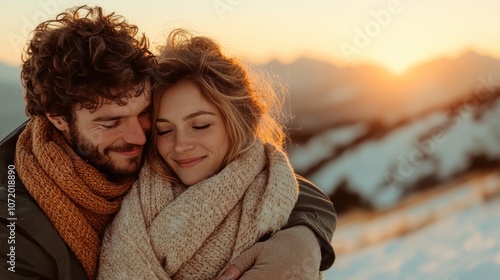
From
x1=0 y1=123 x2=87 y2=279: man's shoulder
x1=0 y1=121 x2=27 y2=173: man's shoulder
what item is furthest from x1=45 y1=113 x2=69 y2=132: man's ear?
x1=0 y1=123 x2=87 y2=279: man's shoulder

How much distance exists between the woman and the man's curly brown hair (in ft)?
0.36

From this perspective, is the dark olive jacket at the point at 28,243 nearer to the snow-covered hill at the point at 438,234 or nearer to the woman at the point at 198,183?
the woman at the point at 198,183

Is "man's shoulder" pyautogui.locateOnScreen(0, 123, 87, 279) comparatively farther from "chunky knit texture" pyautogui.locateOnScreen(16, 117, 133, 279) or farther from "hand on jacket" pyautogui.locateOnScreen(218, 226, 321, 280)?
"hand on jacket" pyautogui.locateOnScreen(218, 226, 321, 280)

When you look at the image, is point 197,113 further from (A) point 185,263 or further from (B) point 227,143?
(A) point 185,263

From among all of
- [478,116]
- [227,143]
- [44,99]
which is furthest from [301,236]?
[478,116]

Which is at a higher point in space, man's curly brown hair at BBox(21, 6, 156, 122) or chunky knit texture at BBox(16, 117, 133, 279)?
man's curly brown hair at BBox(21, 6, 156, 122)

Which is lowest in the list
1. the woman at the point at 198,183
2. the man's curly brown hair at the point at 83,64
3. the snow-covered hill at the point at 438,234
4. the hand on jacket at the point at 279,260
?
the snow-covered hill at the point at 438,234

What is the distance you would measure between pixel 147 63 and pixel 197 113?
247 mm

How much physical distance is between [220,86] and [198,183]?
0.35 metres

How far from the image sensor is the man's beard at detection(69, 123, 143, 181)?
2.16 metres

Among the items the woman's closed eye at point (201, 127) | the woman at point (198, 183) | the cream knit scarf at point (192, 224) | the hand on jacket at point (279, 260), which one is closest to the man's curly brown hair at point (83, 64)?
the woman at point (198, 183)

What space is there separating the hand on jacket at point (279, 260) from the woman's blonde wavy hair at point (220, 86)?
1.17ft

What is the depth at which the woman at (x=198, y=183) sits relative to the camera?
2.02 meters

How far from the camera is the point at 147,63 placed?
86.5 inches
